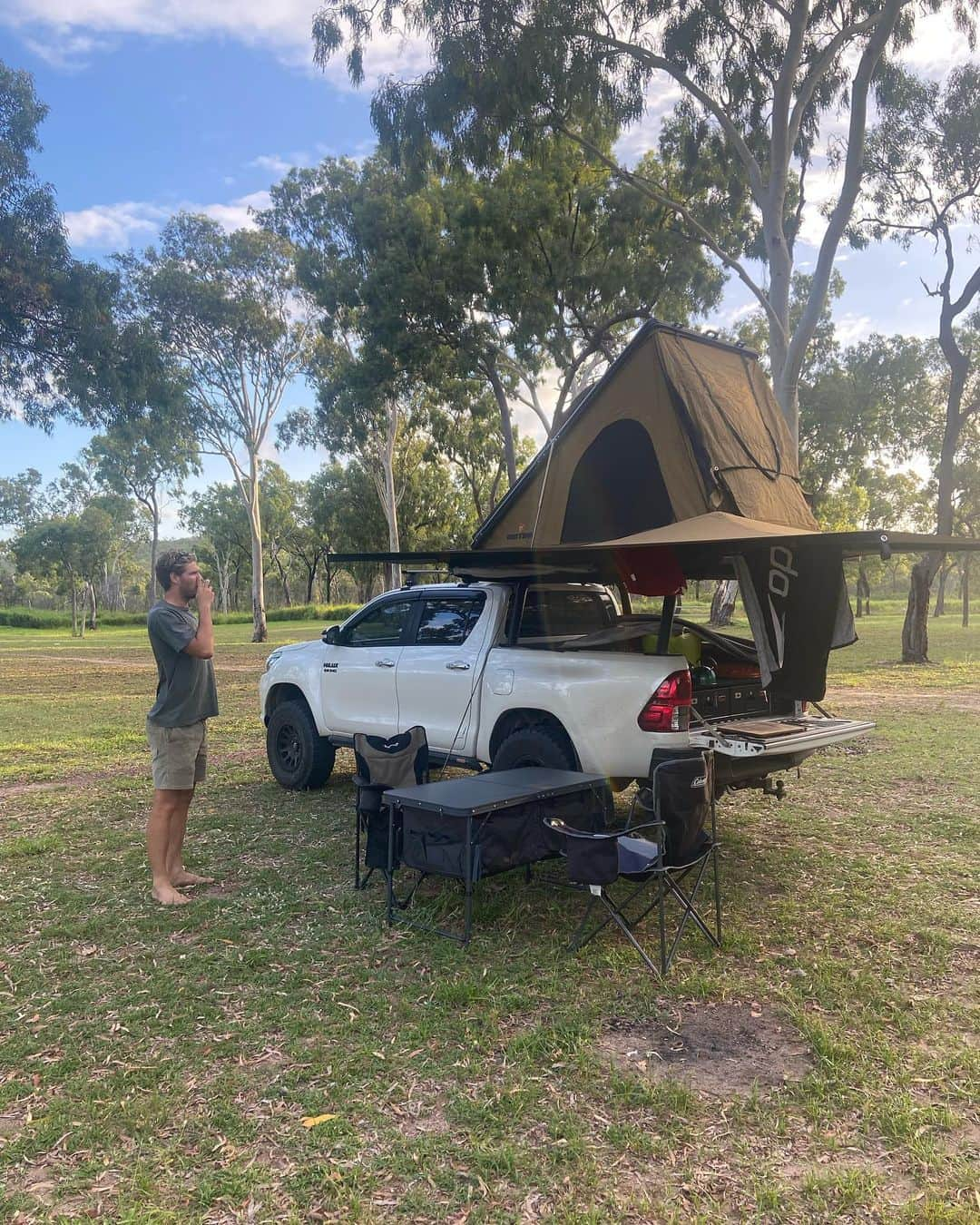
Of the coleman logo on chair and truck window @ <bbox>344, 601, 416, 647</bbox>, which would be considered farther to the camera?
truck window @ <bbox>344, 601, 416, 647</bbox>

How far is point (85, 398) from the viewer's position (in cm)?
1620

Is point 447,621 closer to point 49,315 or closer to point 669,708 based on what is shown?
point 669,708

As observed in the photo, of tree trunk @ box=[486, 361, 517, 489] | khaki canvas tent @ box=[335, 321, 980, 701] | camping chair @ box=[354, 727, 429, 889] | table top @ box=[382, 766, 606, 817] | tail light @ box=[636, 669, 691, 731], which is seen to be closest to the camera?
table top @ box=[382, 766, 606, 817]

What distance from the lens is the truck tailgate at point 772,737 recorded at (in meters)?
4.68

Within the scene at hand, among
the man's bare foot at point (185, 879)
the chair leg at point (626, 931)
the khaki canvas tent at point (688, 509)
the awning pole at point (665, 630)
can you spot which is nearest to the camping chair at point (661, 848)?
the chair leg at point (626, 931)

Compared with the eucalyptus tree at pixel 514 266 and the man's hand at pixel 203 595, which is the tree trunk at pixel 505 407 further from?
the man's hand at pixel 203 595

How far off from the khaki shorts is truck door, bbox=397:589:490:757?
1.63 metres

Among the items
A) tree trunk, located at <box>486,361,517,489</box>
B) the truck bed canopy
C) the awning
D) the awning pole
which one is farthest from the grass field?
tree trunk, located at <box>486,361,517,489</box>

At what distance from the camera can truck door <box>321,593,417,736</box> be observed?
6.43 m

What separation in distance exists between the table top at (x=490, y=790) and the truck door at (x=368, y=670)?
6.38ft

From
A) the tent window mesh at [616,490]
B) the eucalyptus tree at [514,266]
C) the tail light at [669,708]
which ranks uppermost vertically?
the eucalyptus tree at [514,266]

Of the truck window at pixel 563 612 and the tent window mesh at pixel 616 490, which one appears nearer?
the truck window at pixel 563 612

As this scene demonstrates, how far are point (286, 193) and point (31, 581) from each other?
53.9 meters

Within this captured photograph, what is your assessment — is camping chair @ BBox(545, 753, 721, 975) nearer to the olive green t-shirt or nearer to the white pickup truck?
the white pickup truck
